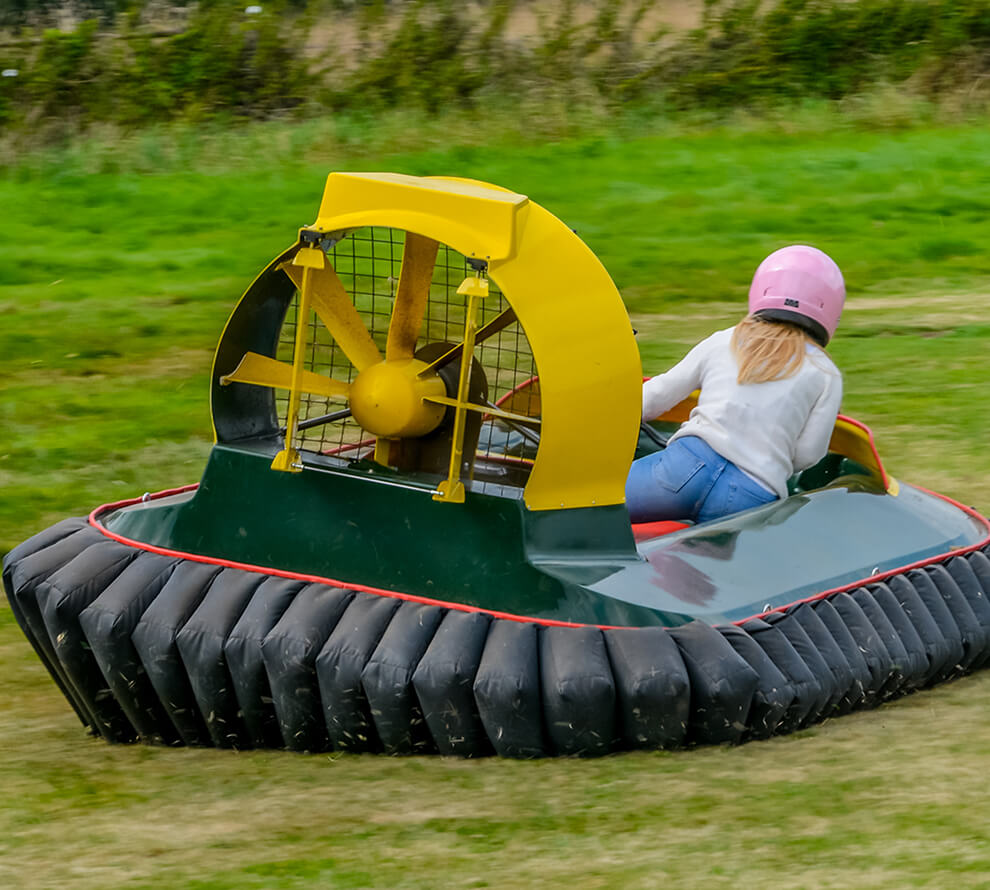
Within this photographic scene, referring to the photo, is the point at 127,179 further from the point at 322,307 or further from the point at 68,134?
the point at 322,307

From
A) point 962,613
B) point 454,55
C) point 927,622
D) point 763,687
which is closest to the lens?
point 763,687

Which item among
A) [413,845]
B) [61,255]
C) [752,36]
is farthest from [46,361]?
[752,36]

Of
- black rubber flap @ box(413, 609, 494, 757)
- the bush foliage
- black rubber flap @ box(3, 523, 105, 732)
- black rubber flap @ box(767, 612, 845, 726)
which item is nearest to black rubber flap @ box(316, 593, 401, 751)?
black rubber flap @ box(413, 609, 494, 757)

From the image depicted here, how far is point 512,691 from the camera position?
301 cm

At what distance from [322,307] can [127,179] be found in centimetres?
643

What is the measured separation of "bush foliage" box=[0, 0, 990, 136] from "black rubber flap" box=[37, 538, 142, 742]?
7.40 meters

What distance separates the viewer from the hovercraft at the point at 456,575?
3.08 m

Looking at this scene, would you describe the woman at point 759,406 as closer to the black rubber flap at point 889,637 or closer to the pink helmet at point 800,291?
the pink helmet at point 800,291

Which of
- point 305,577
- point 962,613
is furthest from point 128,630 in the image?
point 962,613

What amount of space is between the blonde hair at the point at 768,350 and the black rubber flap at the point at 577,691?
0.91m

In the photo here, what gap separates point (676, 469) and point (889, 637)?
64 centimetres

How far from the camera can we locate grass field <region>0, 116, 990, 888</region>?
2.70 metres

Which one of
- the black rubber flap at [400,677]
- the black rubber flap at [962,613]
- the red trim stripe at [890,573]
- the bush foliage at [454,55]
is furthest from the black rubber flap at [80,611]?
the bush foliage at [454,55]

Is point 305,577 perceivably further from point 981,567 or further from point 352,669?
point 981,567
